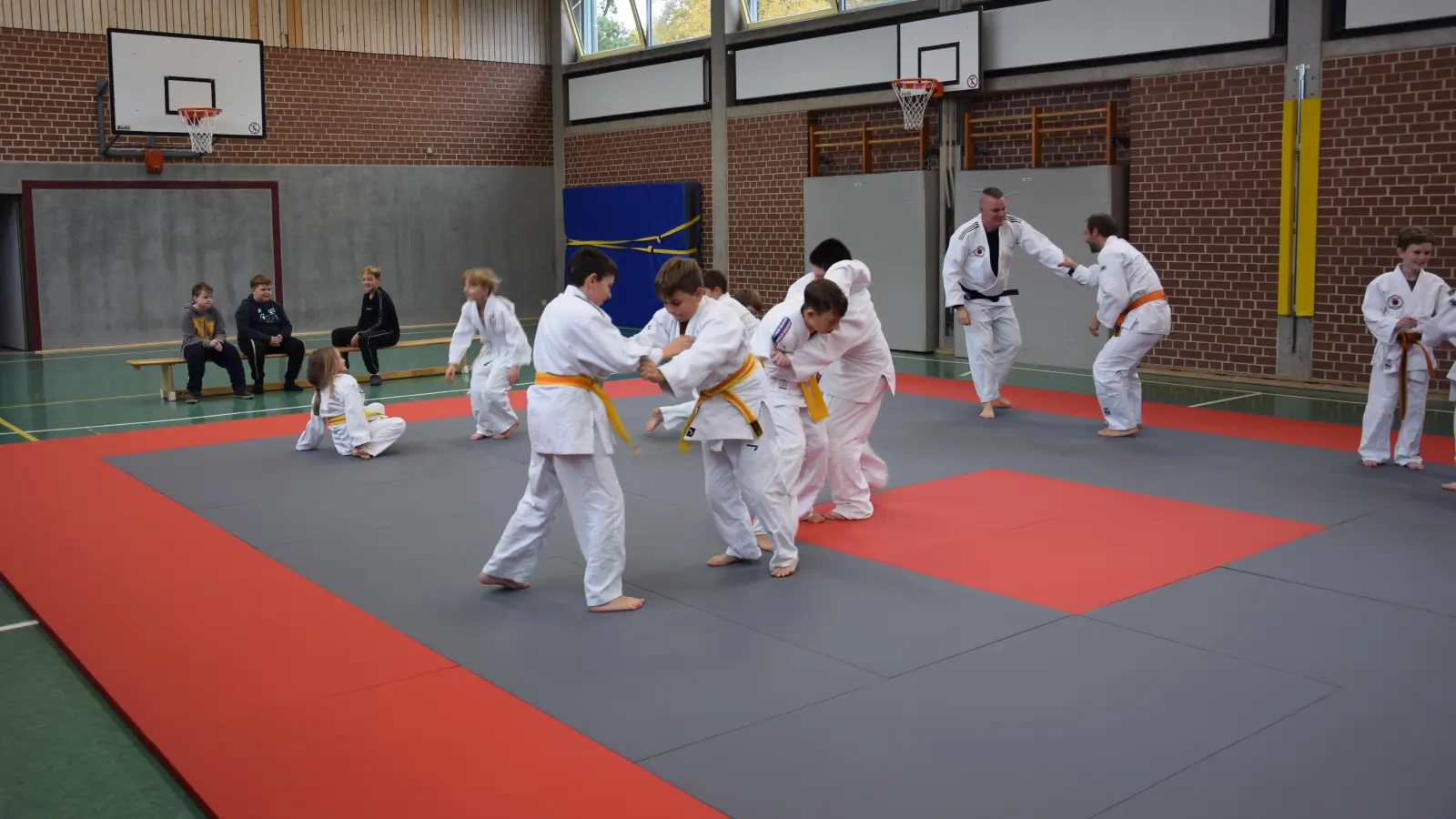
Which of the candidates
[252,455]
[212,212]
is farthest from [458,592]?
[212,212]

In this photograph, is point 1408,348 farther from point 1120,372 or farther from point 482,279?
point 482,279

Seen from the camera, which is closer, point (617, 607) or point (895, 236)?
point (617, 607)

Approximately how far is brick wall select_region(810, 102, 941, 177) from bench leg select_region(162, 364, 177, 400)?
8.00 meters

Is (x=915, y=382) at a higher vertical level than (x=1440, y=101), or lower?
lower

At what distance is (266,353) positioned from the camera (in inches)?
462

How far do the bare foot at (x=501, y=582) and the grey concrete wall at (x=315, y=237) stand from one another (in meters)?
12.6

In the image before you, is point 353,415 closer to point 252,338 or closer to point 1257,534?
point 252,338

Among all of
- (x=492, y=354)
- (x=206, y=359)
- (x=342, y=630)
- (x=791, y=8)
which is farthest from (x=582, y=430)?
(x=791, y=8)

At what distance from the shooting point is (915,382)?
1175 cm

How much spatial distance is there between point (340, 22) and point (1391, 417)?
14761mm

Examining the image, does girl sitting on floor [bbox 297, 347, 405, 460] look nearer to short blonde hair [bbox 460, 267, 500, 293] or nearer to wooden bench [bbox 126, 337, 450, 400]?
short blonde hair [bbox 460, 267, 500, 293]

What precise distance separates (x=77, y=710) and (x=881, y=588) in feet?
10.1

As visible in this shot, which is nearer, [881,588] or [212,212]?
[881,588]

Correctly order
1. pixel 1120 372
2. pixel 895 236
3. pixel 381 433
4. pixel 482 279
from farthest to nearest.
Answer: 1. pixel 895 236
2. pixel 482 279
3. pixel 1120 372
4. pixel 381 433
